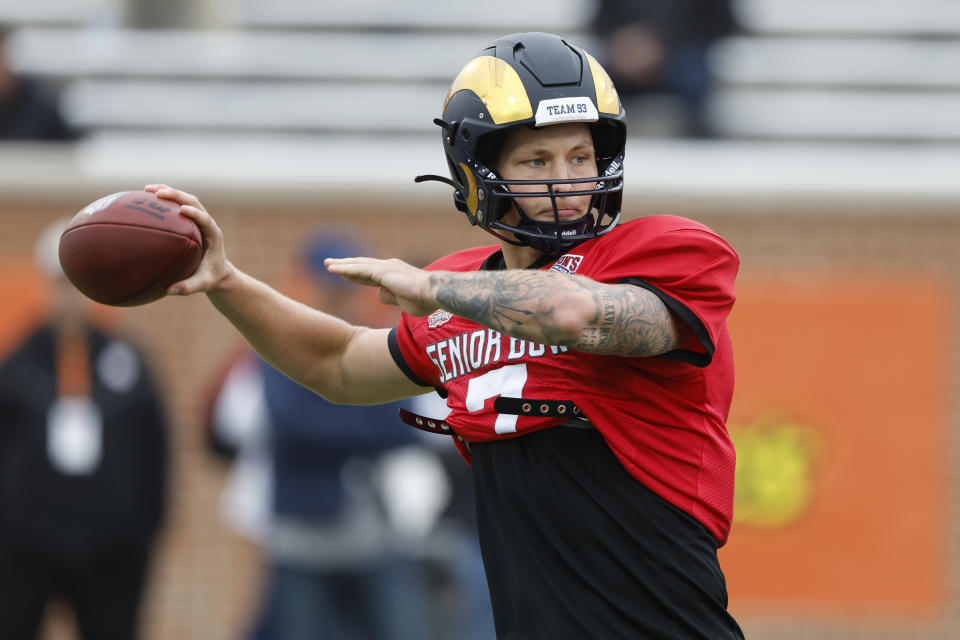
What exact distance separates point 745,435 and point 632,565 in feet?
16.1

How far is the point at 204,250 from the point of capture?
3227 millimetres

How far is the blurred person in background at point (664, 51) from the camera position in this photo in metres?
8.29

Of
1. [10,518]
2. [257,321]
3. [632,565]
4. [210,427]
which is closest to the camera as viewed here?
[632,565]

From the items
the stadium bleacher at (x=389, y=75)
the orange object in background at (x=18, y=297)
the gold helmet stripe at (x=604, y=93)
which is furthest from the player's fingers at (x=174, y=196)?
the stadium bleacher at (x=389, y=75)

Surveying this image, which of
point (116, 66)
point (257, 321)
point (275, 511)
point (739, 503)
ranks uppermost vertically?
point (257, 321)

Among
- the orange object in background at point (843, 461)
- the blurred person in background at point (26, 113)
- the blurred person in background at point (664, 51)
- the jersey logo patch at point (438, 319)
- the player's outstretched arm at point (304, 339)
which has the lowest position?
the orange object in background at point (843, 461)

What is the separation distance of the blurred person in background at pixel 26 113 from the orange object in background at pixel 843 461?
4.05 metres

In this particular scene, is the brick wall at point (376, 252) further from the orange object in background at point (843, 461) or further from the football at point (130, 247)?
the football at point (130, 247)

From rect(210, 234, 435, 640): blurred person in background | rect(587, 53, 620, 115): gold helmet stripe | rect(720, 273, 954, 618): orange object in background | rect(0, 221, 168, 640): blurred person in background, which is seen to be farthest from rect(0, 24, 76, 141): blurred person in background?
rect(587, 53, 620, 115): gold helmet stripe

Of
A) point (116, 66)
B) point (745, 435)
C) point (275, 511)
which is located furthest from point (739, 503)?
point (116, 66)

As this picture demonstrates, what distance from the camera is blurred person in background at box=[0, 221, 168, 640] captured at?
6.27m

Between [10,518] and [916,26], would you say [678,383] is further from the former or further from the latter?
[916,26]

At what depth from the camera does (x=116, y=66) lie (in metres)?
8.85

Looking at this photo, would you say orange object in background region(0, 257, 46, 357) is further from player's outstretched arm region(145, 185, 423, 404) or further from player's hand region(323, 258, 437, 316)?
player's hand region(323, 258, 437, 316)
